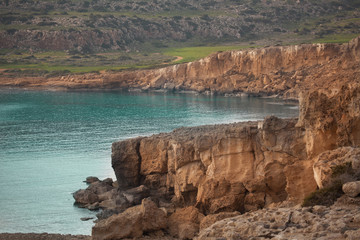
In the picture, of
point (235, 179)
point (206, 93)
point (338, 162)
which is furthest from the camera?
point (206, 93)

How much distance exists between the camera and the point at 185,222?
20594mm

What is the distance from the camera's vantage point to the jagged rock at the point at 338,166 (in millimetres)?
14555

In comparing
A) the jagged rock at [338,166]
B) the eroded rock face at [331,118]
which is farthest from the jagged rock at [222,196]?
the jagged rock at [338,166]

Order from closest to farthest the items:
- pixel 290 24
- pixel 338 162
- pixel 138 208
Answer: pixel 338 162 → pixel 138 208 → pixel 290 24

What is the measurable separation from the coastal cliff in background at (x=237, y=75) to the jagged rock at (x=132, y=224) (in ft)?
160

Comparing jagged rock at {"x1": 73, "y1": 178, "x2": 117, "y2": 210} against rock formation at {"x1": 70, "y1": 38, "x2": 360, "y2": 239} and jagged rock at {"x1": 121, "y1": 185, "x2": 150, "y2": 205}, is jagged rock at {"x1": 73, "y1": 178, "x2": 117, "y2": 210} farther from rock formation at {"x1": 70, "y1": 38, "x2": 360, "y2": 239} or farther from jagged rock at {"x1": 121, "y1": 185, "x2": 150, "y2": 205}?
jagged rock at {"x1": 121, "y1": 185, "x2": 150, "y2": 205}

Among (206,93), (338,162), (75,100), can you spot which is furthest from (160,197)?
(206,93)

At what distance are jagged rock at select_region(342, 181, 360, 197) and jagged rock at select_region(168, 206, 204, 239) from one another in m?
7.25

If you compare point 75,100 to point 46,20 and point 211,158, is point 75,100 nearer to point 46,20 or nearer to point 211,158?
point 46,20

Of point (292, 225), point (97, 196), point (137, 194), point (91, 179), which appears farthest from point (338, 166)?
point (91, 179)

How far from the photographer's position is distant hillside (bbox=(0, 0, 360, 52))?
387 feet

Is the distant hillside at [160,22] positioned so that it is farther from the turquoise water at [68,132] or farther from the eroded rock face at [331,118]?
the eroded rock face at [331,118]

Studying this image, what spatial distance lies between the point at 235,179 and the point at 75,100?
6054 centimetres

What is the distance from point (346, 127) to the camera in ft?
61.1
